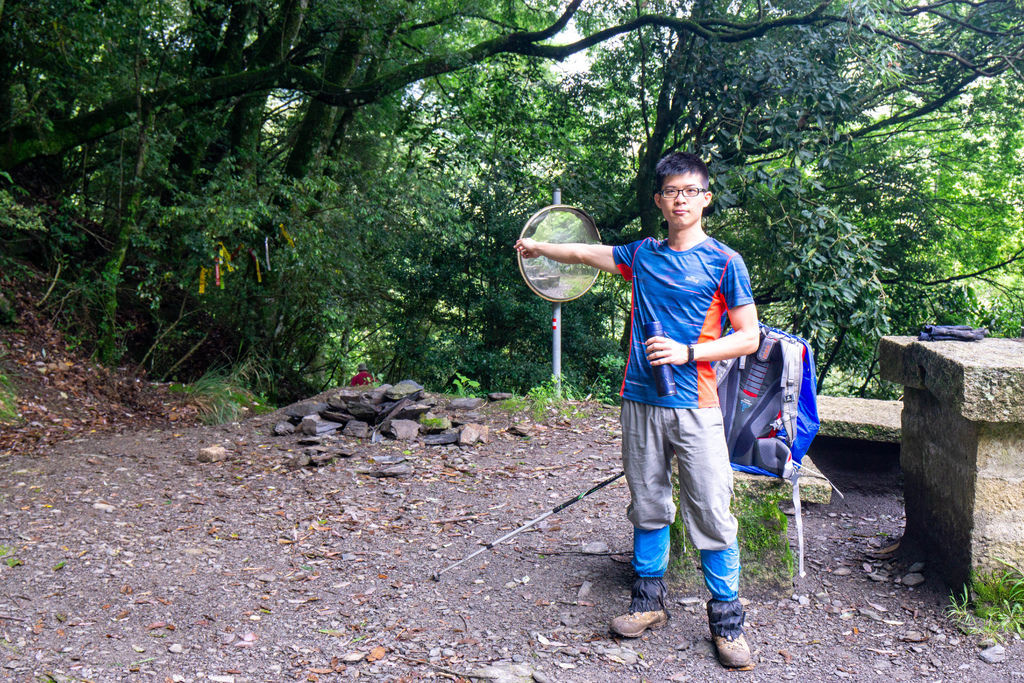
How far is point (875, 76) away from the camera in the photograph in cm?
706

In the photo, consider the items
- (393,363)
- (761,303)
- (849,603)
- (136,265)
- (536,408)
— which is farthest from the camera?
(761,303)

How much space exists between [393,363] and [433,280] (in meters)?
2.17

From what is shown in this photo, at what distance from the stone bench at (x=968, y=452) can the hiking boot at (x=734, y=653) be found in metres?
1.06

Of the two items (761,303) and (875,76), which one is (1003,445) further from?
(761,303)

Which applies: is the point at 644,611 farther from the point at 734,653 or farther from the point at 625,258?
the point at 625,258

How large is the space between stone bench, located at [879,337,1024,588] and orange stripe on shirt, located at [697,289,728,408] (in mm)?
974

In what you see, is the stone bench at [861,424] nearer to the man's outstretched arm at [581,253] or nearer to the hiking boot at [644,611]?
the hiking boot at [644,611]

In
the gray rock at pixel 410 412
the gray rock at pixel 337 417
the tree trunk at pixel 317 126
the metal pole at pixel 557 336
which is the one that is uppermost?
the tree trunk at pixel 317 126

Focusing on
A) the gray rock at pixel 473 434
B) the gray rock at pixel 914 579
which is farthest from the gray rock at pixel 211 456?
the gray rock at pixel 914 579

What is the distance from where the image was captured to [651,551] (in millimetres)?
3121

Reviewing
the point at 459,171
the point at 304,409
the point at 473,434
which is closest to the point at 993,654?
the point at 473,434

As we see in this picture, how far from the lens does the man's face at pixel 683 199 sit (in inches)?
114

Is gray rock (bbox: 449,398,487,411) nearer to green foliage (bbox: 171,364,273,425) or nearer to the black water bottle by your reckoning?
green foliage (bbox: 171,364,273,425)

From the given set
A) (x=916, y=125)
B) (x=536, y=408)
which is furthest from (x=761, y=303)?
(x=536, y=408)
